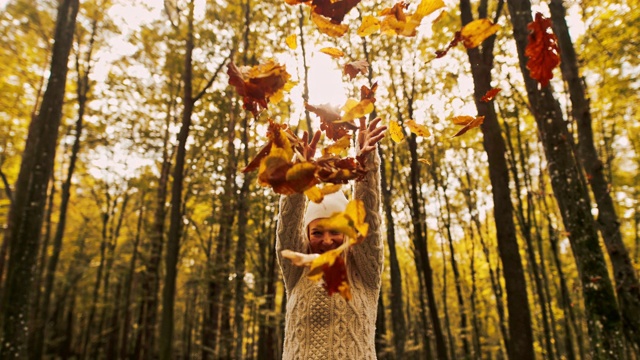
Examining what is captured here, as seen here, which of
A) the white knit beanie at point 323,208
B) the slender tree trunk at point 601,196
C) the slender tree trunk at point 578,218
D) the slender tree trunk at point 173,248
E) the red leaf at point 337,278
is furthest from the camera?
the slender tree trunk at point 173,248

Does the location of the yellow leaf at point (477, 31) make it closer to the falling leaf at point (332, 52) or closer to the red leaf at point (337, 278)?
the falling leaf at point (332, 52)

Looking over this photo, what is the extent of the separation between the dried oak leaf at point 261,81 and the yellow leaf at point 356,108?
257 millimetres

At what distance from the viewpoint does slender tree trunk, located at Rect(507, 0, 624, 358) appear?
145 inches

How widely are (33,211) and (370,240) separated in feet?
16.2

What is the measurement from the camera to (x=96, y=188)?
19.6 metres

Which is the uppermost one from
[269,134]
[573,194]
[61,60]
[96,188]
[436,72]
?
[436,72]

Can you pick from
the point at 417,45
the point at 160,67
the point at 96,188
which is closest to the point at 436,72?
the point at 417,45

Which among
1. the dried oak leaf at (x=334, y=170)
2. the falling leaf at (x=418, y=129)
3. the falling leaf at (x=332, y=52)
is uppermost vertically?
the falling leaf at (x=332, y=52)

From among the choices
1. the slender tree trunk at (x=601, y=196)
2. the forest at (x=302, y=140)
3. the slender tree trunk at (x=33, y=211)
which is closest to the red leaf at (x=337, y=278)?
the forest at (x=302, y=140)

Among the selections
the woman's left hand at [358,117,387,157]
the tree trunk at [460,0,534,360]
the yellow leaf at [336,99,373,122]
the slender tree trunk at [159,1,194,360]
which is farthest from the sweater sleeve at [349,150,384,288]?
the slender tree trunk at [159,1,194,360]

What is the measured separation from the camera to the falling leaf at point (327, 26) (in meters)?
1.47

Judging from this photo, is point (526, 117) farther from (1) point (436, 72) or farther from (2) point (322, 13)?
(2) point (322, 13)

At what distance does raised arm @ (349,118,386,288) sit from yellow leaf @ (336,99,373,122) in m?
0.58

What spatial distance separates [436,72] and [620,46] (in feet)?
17.5
